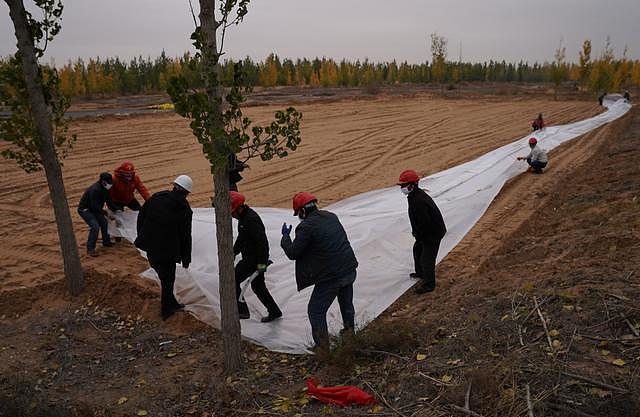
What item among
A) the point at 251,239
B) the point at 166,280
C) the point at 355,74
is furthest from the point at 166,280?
the point at 355,74

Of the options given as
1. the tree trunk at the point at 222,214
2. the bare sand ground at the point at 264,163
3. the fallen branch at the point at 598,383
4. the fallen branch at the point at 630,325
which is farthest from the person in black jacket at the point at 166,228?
the fallen branch at the point at 630,325

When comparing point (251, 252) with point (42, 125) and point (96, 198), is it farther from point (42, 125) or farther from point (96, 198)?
point (96, 198)

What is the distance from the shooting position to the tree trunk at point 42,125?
6.23 meters

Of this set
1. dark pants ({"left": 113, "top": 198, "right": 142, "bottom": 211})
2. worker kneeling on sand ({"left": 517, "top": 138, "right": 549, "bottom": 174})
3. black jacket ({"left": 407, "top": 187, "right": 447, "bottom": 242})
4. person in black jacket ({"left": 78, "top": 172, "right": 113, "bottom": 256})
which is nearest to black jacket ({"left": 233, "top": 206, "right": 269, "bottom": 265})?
black jacket ({"left": 407, "top": 187, "right": 447, "bottom": 242})

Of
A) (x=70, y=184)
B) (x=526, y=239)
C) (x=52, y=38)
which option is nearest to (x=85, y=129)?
(x=70, y=184)

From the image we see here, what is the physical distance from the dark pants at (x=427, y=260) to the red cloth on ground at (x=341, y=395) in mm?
2796

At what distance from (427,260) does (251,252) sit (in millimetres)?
2405

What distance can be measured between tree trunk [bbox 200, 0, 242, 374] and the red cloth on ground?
0.95m

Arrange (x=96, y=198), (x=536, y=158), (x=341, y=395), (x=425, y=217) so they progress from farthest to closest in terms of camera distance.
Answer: (x=536, y=158) < (x=96, y=198) < (x=425, y=217) < (x=341, y=395)

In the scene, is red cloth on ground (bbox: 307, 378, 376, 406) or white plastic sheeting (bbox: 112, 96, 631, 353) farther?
white plastic sheeting (bbox: 112, 96, 631, 353)

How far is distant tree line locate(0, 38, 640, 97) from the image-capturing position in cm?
4394

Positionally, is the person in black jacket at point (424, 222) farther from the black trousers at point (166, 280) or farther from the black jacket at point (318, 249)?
the black trousers at point (166, 280)

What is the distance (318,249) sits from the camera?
17.7 feet

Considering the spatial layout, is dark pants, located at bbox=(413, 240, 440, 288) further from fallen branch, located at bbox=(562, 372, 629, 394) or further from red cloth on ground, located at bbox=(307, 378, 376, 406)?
fallen branch, located at bbox=(562, 372, 629, 394)
